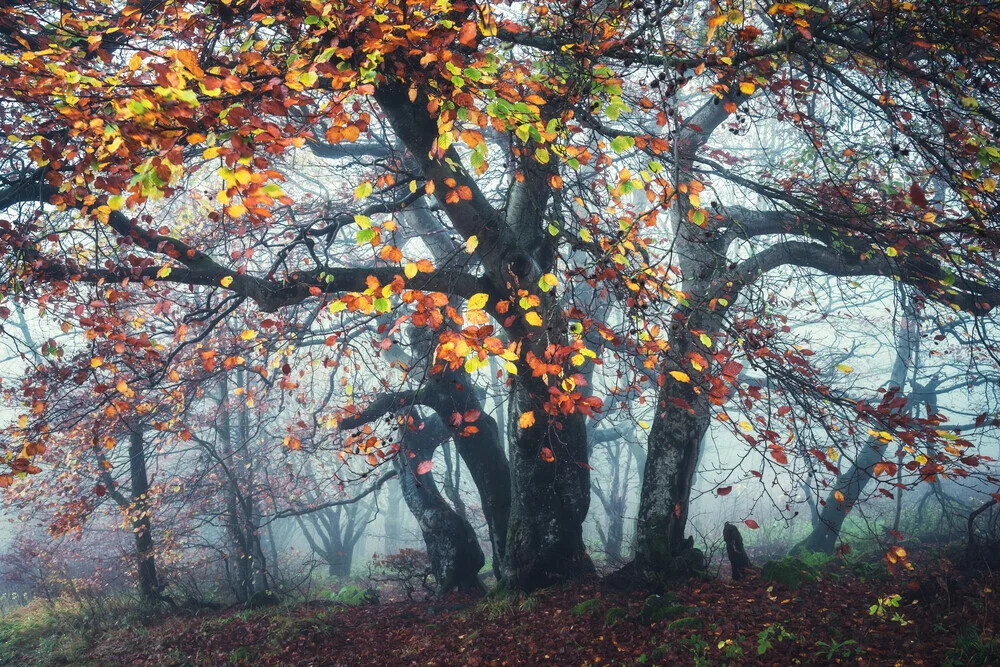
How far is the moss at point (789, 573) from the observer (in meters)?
6.48

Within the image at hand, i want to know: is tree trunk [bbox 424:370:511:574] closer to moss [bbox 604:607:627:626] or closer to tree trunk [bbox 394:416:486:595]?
tree trunk [bbox 394:416:486:595]

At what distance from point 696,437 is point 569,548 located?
6.89 feet

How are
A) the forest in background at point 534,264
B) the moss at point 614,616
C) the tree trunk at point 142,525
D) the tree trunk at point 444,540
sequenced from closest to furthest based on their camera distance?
the forest in background at point 534,264, the moss at point 614,616, the tree trunk at point 444,540, the tree trunk at point 142,525

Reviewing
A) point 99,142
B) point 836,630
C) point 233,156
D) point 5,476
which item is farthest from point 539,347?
point 5,476

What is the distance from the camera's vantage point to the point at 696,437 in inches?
286

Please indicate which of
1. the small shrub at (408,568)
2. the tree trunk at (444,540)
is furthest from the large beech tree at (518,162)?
the small shrub at (408,568)

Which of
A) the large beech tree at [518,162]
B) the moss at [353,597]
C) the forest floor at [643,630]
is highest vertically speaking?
the large beech tree at [518,162]

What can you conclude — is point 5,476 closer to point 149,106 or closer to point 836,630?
point 149,106

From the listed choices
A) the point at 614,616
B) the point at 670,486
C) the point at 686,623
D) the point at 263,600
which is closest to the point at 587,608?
the point at 614,616

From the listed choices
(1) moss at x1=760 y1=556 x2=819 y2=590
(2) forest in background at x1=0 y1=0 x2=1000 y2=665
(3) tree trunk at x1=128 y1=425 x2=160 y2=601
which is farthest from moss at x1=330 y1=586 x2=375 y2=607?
(1) moss at x1=760 y1=556 x2=819 y2=590

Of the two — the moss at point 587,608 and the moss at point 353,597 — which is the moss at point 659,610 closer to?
the moss at point 587,608

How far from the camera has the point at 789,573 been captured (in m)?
6.56

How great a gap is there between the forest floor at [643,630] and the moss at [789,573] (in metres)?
0.09

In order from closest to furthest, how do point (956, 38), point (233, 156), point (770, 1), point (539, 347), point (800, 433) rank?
point (233, 156)
point (956, 38)
point (770, 1)
point (539, 347)
point (800, 433)
